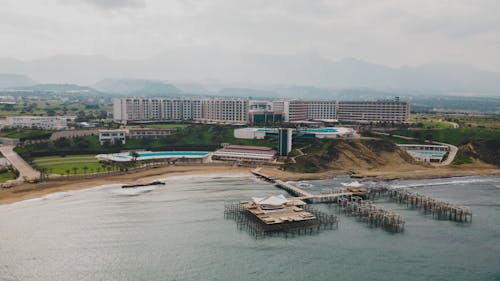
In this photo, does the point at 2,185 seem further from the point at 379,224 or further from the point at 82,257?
the point at 379,224

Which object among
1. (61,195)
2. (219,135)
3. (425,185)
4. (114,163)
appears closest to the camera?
(61,195)

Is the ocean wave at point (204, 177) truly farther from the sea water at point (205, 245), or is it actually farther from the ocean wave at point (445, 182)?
the ocean wave at point (445, 182)

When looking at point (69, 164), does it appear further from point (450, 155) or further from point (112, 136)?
point (450, 155)

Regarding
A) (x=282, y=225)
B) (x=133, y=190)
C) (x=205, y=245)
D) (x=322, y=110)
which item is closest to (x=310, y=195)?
(x=282, y=225)

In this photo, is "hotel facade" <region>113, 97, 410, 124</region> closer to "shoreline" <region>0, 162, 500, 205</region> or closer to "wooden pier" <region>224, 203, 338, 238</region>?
"shoreline" <region>0, 162, 500, 205</region>

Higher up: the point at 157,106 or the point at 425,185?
the point at 157,106

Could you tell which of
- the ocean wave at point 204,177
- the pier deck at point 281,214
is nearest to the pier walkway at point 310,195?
the pier deck at point 281,214

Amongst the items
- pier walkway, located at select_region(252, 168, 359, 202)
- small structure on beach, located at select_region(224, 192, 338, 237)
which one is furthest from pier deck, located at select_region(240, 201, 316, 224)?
pier walkway, located at select_region(252, 168, 359, 202)

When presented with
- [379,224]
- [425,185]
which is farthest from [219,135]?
[379,224]
